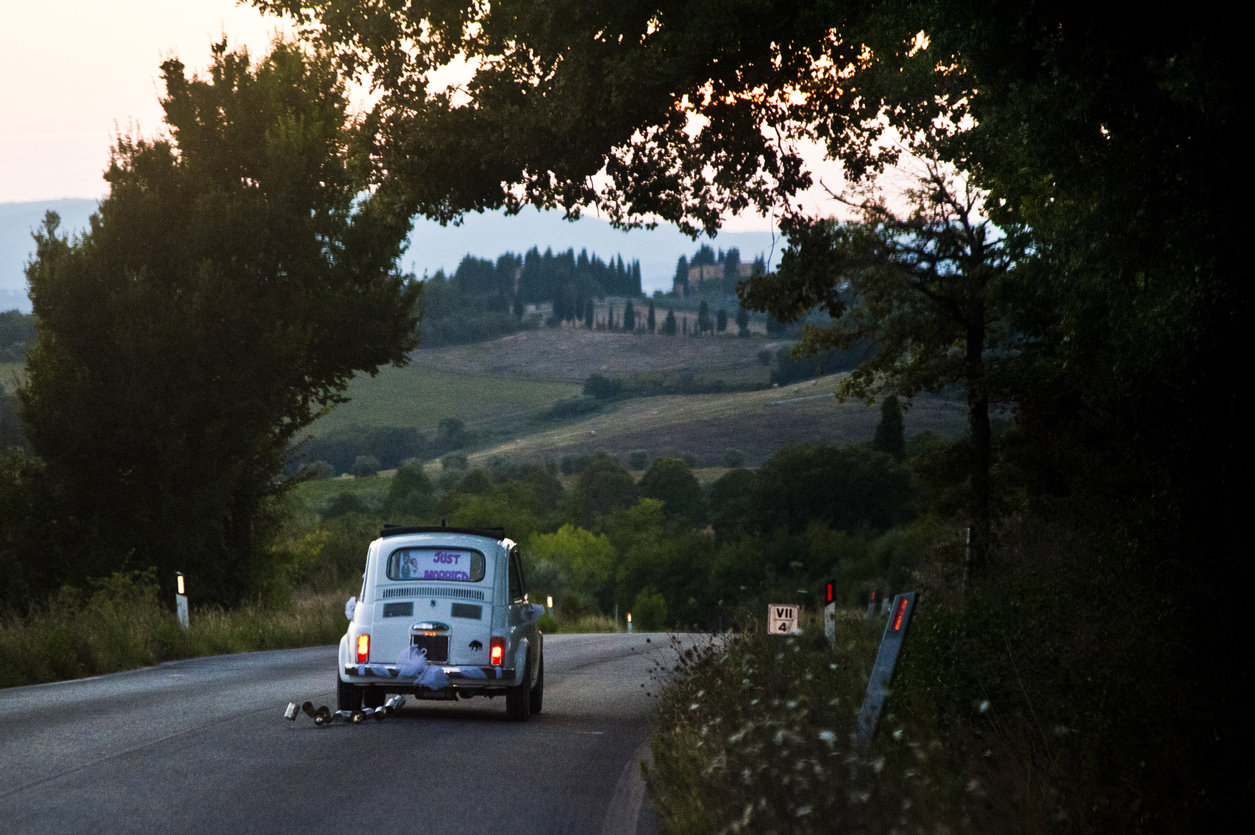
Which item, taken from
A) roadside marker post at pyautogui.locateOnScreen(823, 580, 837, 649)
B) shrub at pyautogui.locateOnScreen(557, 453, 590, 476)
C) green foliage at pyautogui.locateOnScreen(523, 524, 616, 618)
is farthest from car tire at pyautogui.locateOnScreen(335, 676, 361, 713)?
shrub at pyautogui.locateOnScreen(557, 453, 590, 476)

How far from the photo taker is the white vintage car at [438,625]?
14.1 metres

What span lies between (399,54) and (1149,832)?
545 inches

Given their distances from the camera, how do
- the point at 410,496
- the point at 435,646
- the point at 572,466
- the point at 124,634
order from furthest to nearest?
1. the point at 572,466
2. the point at 410,496
3. the point at 124,634
4. the point at 435,646

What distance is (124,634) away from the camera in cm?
2108

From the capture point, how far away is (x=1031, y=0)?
9.93 metres

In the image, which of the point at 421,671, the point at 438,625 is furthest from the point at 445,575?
the point at 421,671

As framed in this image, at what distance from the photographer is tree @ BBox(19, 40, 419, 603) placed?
3222 cm

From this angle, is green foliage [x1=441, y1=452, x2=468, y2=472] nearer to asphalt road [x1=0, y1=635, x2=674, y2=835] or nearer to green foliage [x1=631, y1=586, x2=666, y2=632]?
green foliage [x1=631, y1=586, x2=666, y2=632]

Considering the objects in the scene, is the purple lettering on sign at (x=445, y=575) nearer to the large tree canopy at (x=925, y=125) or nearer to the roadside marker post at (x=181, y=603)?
the large tree canopy at (x=925, y=125)

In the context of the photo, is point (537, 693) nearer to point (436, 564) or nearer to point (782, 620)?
point (436, 564)

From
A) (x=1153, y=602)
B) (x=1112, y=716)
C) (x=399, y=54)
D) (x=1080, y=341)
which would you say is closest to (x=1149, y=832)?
(x=1112, y=716)

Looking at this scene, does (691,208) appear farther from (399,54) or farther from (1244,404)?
(1244,404)

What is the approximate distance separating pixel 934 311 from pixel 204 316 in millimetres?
18375

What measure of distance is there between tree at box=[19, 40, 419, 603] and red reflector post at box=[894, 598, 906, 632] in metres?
24.1
